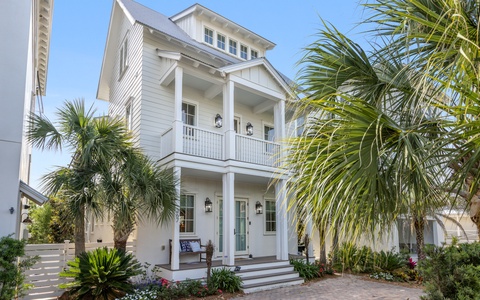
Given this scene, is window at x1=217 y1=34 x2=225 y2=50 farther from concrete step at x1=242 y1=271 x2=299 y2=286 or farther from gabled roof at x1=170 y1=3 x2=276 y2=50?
concrete step at x1=242 y1=271 x2=299 y2=286

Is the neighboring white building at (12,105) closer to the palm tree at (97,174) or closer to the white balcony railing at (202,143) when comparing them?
the palm tree at (97,174)

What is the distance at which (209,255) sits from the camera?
30.3 feet

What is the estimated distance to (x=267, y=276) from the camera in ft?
34.7

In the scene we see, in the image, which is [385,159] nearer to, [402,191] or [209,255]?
[402,191]

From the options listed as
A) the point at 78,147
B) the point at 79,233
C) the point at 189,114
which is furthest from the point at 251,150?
the point at 79,233

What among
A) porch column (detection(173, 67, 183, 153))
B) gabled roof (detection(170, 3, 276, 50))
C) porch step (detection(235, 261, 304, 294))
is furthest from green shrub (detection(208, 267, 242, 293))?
gabled roof (detection(170, 3, 276, 50))

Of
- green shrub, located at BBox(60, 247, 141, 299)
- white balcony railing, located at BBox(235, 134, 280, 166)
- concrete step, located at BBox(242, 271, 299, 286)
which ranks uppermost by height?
white balcony railing, located at BBox(235, 134, 280, 166)

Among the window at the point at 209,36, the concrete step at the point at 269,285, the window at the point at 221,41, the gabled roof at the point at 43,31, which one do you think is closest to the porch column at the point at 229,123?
the concrete step at the point at 269,285

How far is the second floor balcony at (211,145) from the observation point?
1070 centimetres

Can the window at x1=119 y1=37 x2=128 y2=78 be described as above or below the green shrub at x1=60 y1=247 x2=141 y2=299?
above

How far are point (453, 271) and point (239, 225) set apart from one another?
29.5 ft

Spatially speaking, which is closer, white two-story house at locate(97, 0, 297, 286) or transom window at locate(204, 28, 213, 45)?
white two-story house at locate(97, 0, 297, 286)

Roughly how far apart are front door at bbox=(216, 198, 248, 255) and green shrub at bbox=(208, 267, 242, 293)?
2729mm

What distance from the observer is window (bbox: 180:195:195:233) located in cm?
1173
